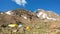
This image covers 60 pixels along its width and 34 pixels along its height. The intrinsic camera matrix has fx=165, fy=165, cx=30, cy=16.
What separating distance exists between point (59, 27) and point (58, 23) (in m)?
1.11

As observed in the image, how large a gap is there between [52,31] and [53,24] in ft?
4.36

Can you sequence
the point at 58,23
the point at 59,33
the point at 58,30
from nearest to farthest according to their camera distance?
1. the point at 59,33
2. the point at 58,30
3. the point at 58,23


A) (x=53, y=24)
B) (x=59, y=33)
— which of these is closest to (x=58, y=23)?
(x=53, y=24)

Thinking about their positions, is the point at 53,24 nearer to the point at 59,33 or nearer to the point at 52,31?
the point at 52,31

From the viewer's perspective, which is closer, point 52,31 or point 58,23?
point 52,31

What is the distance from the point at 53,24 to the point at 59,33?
285cm

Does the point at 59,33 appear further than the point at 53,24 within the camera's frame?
No

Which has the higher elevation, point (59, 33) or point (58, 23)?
point (58, 23)

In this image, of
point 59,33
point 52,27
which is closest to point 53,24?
point 52,27

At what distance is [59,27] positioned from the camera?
23.9 m

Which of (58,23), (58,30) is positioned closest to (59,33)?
(58,30)

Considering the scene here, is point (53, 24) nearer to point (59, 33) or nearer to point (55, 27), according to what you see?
point (55, 27)

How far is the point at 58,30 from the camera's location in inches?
918

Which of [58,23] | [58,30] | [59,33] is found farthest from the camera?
[58,23]
